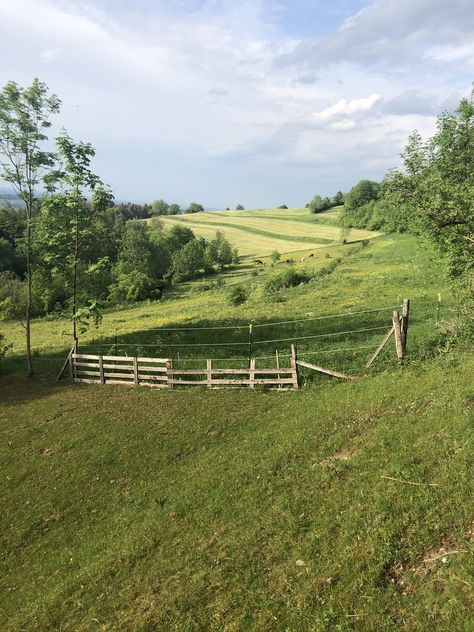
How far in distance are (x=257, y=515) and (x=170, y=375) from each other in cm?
1021

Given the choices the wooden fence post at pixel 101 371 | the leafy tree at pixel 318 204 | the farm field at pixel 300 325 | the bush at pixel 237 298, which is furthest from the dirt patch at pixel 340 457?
the leafy tree at pixel 318 204

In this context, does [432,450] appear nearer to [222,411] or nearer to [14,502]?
[222,411]

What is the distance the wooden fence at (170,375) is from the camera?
1647 cm

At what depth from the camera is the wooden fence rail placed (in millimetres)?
16547

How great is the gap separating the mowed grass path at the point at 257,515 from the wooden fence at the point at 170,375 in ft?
5.11

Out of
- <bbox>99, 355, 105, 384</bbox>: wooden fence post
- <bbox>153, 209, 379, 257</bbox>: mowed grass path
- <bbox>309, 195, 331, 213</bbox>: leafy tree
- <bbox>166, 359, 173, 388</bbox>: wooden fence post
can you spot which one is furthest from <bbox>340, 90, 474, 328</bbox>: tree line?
<bbox>309, 195, 331, 213</bbox>: leafy tree

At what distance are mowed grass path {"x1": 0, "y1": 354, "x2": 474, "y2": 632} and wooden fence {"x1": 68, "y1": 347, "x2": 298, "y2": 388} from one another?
5.11 ft

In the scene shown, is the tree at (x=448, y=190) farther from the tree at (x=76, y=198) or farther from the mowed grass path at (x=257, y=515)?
the tree at (x=76, y=198)

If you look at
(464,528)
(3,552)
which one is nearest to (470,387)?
(464,528)

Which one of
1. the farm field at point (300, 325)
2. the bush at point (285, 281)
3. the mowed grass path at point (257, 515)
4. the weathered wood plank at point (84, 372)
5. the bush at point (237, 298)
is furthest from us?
the bush at point (285, 281)

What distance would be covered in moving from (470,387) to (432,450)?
3462mm

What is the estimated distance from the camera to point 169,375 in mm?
18031

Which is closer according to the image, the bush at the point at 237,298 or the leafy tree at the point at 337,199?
the bush at the point at 237,298

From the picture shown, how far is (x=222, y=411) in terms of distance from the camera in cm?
1475
